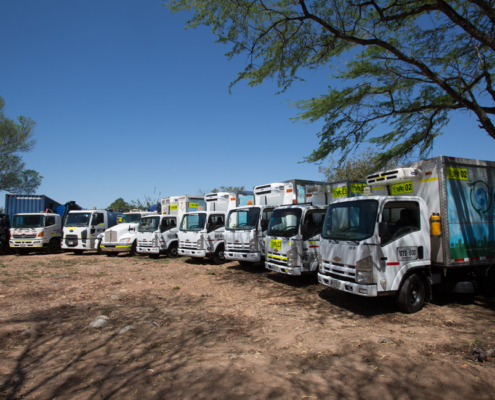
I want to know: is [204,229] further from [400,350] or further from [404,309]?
[400,350]

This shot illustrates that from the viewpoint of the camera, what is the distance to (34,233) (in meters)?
17.2

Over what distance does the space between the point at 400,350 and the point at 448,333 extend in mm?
1358

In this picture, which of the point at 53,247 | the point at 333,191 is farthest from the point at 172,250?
the point at 333,191

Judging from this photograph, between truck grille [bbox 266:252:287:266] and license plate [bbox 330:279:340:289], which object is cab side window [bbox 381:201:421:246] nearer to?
license plate [bbox 330:279:340:289]

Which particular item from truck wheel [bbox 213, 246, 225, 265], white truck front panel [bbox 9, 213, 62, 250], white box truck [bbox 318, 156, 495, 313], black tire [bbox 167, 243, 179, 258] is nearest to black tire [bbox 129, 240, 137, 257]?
black tire [bbox 167, 243, 179, 258]

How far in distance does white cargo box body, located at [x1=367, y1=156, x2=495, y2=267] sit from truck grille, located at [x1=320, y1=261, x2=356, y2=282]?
6.16ft

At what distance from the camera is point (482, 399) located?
3.42 meters

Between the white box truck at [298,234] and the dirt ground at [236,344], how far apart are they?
2.35 ft

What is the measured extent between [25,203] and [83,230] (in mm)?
5337

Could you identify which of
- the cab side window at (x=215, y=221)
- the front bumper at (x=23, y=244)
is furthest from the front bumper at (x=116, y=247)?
the cab side window at (x=215, y=221)

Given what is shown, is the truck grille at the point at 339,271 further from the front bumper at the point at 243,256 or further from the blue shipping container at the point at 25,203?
the blue shipping container at the point at 25,203

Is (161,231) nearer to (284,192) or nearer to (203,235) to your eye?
(203,235)

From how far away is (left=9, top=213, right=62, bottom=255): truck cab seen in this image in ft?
56.0

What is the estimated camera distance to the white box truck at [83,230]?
56.4 feet
